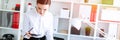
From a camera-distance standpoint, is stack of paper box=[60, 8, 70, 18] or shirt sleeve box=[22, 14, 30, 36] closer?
shirt sleeve box=[22, 14, 30, 36]

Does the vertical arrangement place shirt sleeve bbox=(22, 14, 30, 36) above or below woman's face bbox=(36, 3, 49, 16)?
below

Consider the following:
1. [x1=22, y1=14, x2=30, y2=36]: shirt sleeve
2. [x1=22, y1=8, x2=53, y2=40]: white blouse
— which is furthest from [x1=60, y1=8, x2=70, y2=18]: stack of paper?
[x1=22, y1=14, x2=30, y2=36]: shirt sleeve

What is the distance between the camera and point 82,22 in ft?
9.08

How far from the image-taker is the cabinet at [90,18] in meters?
2.69

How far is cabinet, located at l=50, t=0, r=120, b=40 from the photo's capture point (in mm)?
2694

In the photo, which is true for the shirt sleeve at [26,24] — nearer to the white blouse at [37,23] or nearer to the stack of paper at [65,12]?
the white blouse at [37,23]

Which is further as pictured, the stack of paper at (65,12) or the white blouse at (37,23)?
the stack of paper at (65,12)

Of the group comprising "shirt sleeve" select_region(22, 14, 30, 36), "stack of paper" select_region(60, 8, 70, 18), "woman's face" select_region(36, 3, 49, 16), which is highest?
"woman's face" select_region(36, 3, 49, 16)

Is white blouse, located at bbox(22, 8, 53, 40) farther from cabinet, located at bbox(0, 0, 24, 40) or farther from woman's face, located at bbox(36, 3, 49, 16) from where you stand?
cabinet, located at bbox(0, 0, 24, 40)

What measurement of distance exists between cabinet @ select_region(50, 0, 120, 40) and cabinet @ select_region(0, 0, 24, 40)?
1.50 ft

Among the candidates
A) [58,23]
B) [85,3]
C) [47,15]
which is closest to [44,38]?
[47,15]

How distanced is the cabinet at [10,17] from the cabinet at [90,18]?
457 mm

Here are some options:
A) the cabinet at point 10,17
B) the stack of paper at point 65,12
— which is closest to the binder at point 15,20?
the cabinet at point 10,17

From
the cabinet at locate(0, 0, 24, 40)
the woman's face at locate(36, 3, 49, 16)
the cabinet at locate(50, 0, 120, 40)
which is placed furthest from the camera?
the cabinet at locate(0, 0, 24, 40)
